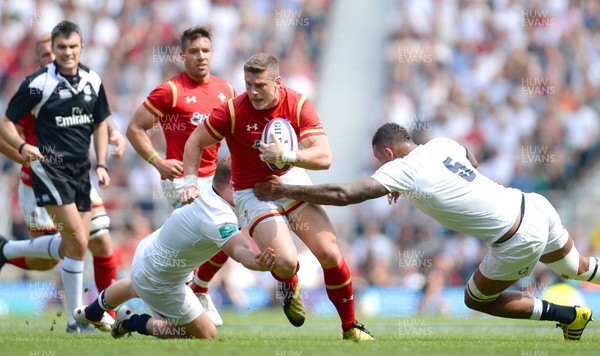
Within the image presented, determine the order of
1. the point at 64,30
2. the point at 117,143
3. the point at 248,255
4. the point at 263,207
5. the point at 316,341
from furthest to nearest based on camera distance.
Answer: the point at 117,143 < the point at 64,30 < the point at 316,341 < the point at 263,207 < the point at 248,255

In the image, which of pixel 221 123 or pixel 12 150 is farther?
pixel 12 150

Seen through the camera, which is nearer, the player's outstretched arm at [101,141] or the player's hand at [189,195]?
the player's hand at [189,195]

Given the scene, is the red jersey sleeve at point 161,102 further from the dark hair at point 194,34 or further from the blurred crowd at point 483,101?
the blurred crowd at point 483,101

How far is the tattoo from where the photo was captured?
9.05 meters

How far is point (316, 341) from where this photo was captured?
32.3 ft

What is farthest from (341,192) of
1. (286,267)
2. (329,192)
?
(286,267)

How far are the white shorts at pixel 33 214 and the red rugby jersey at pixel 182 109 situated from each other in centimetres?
174

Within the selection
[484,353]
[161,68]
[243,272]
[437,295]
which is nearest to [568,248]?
[484,353]

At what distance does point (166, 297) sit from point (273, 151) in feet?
5.60

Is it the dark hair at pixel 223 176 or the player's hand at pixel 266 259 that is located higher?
the dark hair at pixel 223 176

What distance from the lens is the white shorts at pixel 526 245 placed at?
9398 mm

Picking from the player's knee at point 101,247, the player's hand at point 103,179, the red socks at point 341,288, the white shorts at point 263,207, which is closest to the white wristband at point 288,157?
the white shorts at point 263,207

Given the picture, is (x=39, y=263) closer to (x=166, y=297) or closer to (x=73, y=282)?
(x=73, y=282)

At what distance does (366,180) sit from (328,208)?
11.2 meters
